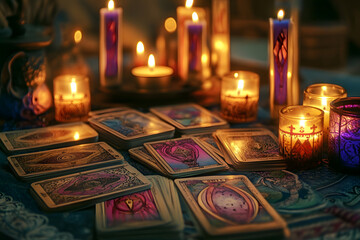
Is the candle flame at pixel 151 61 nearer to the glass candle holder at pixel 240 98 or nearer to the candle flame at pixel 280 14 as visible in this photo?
the glass candle holder at pixel 240 98

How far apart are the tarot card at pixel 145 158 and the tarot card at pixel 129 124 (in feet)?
0.17

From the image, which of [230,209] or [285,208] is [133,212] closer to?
[230,209]

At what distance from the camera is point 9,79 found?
137 centimetres

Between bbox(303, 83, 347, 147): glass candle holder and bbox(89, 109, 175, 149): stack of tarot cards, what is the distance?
1.22 ft

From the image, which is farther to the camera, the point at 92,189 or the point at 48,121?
the point at 48,121

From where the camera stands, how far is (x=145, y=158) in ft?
3.77

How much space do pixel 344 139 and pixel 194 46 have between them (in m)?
0.73

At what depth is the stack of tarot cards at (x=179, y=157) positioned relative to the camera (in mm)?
1086

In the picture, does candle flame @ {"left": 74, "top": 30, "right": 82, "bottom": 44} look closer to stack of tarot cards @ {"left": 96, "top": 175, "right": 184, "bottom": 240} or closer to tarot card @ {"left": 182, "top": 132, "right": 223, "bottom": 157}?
tarot card @ {"left": 182, "top": 132, "right": 223, "bottom": 157}

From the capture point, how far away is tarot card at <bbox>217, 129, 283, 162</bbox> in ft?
3.71

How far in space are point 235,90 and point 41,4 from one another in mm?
814

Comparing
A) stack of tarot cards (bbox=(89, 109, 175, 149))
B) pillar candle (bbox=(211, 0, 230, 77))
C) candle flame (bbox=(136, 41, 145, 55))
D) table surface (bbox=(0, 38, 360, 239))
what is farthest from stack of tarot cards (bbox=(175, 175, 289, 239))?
pillar candle (bbox=(211, 0, 230, 77))

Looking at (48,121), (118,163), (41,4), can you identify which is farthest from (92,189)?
(41,4)

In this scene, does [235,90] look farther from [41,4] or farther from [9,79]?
[41,4]
